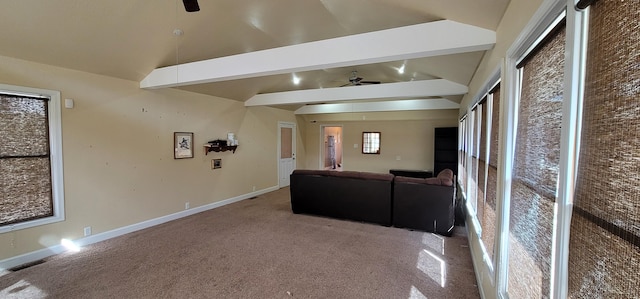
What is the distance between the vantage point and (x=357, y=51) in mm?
2568

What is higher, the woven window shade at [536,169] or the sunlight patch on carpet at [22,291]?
the woven window shade at [536,169]

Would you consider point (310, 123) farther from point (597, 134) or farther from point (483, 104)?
point (597, 134)

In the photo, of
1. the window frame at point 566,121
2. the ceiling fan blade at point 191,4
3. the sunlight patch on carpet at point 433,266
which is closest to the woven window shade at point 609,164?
the window frame at point 566,121

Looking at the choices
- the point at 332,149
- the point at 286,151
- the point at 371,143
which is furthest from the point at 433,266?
the point at 332,149

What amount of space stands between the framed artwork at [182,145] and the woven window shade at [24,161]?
1.64m

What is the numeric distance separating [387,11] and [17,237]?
4.86 meters

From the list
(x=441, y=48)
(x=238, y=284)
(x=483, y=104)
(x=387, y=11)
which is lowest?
(x=238, y=284)

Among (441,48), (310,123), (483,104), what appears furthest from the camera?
(310,123)

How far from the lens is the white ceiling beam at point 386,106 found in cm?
634

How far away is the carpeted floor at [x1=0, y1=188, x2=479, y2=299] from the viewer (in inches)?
96.8

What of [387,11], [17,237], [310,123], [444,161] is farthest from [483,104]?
[310,123]

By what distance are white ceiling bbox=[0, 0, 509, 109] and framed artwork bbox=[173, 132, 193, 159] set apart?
3.76 ft

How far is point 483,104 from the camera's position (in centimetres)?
295

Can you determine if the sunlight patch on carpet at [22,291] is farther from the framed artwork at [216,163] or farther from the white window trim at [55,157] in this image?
the framed artwork at [216,163]
